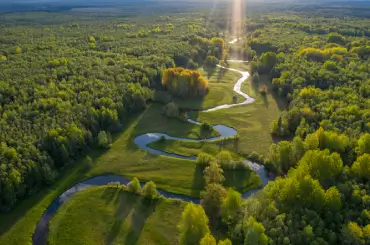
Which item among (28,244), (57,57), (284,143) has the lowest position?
(28,244)

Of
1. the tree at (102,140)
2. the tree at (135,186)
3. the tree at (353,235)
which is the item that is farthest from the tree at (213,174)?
the tree at (102,140)

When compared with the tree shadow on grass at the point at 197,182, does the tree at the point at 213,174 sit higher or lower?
higher

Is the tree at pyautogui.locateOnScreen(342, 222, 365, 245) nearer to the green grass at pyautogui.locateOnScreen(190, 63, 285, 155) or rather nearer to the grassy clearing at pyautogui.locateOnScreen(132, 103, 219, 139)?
the green grass at pyautogui.locateOnScreen(190, 63, 285, 155)

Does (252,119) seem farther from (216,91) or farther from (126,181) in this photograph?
(126,181)

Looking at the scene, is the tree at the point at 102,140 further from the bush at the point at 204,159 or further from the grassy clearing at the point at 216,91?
the grassy clearing at the point at 216,91

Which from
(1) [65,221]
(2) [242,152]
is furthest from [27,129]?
(2) [242,152]

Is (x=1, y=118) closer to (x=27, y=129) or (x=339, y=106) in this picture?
(x=27, y=129)
